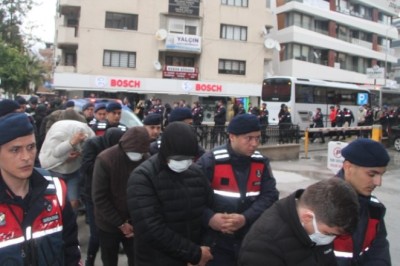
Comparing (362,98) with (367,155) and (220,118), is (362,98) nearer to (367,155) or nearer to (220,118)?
(220,118)

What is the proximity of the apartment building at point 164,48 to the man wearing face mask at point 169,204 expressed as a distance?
3061 centimetres

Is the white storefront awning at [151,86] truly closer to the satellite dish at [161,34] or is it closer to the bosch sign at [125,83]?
the bosch sign at [125,83]

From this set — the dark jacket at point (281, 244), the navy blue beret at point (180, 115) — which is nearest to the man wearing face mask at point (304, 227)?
the dark jacket at point (281, 244)

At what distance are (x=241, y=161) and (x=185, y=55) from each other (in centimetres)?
3440

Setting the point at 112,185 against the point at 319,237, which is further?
the point at 112,185

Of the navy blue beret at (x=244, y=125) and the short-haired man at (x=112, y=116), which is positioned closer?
the navy blue beret at (x=244, y=125)

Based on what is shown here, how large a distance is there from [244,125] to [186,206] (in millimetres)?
919

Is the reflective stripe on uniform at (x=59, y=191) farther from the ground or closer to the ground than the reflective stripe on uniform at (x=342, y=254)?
farther from the ground

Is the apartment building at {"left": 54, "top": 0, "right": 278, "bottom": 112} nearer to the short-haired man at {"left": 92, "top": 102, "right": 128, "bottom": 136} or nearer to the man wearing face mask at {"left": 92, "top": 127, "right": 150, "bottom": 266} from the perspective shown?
the short-haired man at {"left": 92, "top": 102, "right": 128, "bottom": 136}

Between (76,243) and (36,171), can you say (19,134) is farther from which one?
(76,243)

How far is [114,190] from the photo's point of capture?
4336mm

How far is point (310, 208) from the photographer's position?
2.17 meters

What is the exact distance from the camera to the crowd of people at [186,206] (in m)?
2.20

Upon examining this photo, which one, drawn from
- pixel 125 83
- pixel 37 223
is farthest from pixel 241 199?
pixel 125 83
